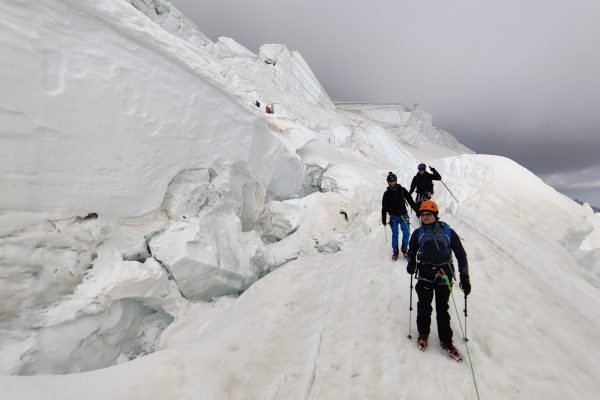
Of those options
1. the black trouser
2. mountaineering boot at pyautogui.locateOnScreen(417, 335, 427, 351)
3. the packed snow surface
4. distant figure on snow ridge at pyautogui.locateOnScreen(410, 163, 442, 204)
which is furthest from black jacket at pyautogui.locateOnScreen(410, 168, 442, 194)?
mountaineering boot at pyautogui.locateOnScreen(417, 335, 427, 351)

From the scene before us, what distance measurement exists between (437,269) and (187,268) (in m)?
5.34

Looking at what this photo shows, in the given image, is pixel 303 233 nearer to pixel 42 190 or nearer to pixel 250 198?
pixel 250 198

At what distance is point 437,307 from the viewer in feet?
12.2

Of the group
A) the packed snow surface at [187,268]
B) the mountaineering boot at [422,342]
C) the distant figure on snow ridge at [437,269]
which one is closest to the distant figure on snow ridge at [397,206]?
the packed snow surface at [187,268]

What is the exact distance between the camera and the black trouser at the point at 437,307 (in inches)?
145

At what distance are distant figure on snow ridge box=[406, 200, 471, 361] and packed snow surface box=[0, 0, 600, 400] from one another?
1.33 ft

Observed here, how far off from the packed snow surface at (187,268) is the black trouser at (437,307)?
1.17 ft

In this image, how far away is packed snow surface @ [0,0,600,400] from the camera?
3703mm

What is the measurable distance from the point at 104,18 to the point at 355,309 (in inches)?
276

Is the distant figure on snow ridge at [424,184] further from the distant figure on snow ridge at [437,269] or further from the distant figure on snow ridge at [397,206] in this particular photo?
the distant figure on snow ridge at [437,269]

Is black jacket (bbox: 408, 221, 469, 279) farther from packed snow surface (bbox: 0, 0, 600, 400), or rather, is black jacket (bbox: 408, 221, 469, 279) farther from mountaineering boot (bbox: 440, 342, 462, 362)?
packed snow surface (bbox: 0, 0, 600, 400)

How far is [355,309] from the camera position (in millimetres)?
5219

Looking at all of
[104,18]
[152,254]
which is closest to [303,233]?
[152,254]

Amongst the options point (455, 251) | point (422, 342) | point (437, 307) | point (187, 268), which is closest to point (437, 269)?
point (455, 251)
